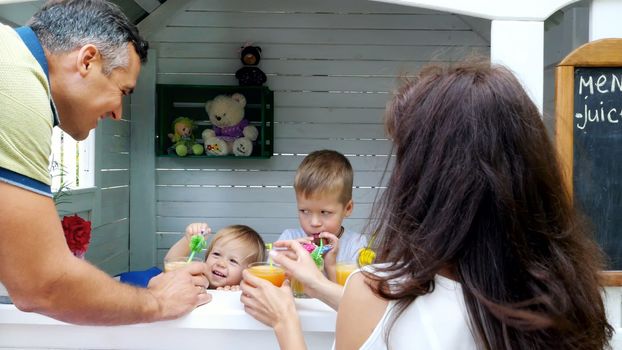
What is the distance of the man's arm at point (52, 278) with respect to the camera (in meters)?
1.35

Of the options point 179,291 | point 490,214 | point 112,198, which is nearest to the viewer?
point 490,214

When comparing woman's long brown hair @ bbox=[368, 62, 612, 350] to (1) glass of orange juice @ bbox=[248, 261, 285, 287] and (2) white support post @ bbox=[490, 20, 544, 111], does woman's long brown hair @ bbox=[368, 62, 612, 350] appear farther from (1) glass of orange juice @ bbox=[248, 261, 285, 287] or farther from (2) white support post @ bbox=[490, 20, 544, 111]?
(2) white support post @ bbox=[490, 20, 544, 111]

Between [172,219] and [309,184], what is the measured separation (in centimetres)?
283

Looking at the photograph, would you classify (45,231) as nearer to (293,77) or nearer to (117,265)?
(117,265)

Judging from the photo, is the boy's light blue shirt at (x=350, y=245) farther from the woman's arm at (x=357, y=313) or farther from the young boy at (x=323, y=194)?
the woman's arm at (x=357, y=313)

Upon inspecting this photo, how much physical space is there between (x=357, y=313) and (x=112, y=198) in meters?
3.83

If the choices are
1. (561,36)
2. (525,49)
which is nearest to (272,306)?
(525,49)

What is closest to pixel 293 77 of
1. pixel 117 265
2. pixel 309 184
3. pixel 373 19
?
pixel 373 19

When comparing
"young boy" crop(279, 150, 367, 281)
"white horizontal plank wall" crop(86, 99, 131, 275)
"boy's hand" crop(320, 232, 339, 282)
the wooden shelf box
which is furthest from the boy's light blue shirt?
the wooden shelf box

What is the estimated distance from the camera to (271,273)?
Answer: 69.6 inches

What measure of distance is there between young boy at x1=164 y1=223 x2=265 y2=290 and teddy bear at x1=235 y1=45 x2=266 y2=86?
245 centimetres

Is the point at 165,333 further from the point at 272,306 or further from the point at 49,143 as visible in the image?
the point at 49,143

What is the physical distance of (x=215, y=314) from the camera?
1722mm

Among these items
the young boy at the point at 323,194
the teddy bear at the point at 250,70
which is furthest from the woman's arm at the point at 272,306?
the teddy bear at the point at 250,70
